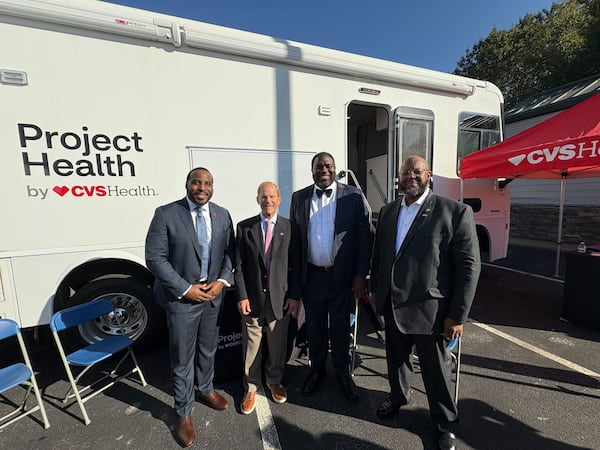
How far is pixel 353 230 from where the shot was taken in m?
2.34

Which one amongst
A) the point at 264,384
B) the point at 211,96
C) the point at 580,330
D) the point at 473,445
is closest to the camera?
the point at 473,445

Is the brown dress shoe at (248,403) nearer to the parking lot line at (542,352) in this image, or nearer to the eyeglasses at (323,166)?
the eyeglasses at (323,166)

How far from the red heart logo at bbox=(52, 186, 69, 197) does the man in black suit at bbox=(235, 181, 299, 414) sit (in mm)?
1609

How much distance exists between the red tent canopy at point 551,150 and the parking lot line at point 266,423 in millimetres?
3875

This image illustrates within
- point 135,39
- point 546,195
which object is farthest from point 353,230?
point 546,195

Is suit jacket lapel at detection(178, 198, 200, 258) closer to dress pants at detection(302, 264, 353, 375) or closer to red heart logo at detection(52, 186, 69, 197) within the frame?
dress pants at detection(302, 264, 353, 375)

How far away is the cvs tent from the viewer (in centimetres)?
337

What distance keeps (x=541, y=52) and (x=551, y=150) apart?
62.8 feet

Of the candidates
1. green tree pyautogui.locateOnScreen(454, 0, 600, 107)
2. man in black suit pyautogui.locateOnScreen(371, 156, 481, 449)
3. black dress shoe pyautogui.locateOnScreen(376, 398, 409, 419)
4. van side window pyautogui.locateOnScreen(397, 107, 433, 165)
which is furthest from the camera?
green tree pyautogui.locateOnScreen(454, 0, 600, 107)


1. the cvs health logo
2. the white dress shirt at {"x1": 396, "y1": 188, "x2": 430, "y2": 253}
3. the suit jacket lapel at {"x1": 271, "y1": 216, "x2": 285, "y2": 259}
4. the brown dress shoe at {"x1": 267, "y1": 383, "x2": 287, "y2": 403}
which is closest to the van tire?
the cvs health logo

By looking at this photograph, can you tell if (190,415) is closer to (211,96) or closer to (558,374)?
(211,96)

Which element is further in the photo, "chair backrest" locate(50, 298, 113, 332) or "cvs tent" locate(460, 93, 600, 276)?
"cvs tent" locate(460, 93, 600, 276)

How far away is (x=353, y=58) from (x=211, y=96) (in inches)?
69.3

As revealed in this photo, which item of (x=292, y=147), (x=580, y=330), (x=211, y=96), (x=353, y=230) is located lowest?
(x=580, y=330)
